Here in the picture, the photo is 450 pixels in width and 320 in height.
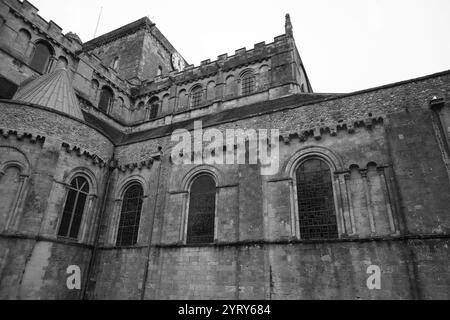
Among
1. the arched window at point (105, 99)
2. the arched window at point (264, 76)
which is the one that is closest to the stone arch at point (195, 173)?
the arched window at point (264, 76)

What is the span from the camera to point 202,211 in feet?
44.1

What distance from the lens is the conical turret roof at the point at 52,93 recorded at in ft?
49.1

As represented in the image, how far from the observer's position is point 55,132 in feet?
44.8

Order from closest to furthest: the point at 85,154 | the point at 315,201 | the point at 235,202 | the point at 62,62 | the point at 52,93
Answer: the point at 315,201
the point at 235,202
the point at 85,154
the point at 52,93
the point at 62,62

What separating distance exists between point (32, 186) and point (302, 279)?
1169 cm

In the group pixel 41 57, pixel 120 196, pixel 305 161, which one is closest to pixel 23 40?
pixel 41 57

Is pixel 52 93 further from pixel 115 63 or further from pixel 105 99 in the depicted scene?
pixel 115 63

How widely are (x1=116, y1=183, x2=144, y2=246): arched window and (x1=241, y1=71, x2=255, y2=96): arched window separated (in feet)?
32.8

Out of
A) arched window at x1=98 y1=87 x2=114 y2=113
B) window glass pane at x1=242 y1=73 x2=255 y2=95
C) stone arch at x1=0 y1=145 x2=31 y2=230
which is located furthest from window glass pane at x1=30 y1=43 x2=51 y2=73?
window glass pane at x1=242 y1=73 x2=255 y2=95

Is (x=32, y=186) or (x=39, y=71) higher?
(x=39, y=71)

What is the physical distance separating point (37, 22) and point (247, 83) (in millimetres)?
14738

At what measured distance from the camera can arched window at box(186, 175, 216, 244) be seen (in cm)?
1294

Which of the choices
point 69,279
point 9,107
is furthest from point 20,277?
point 9,107
